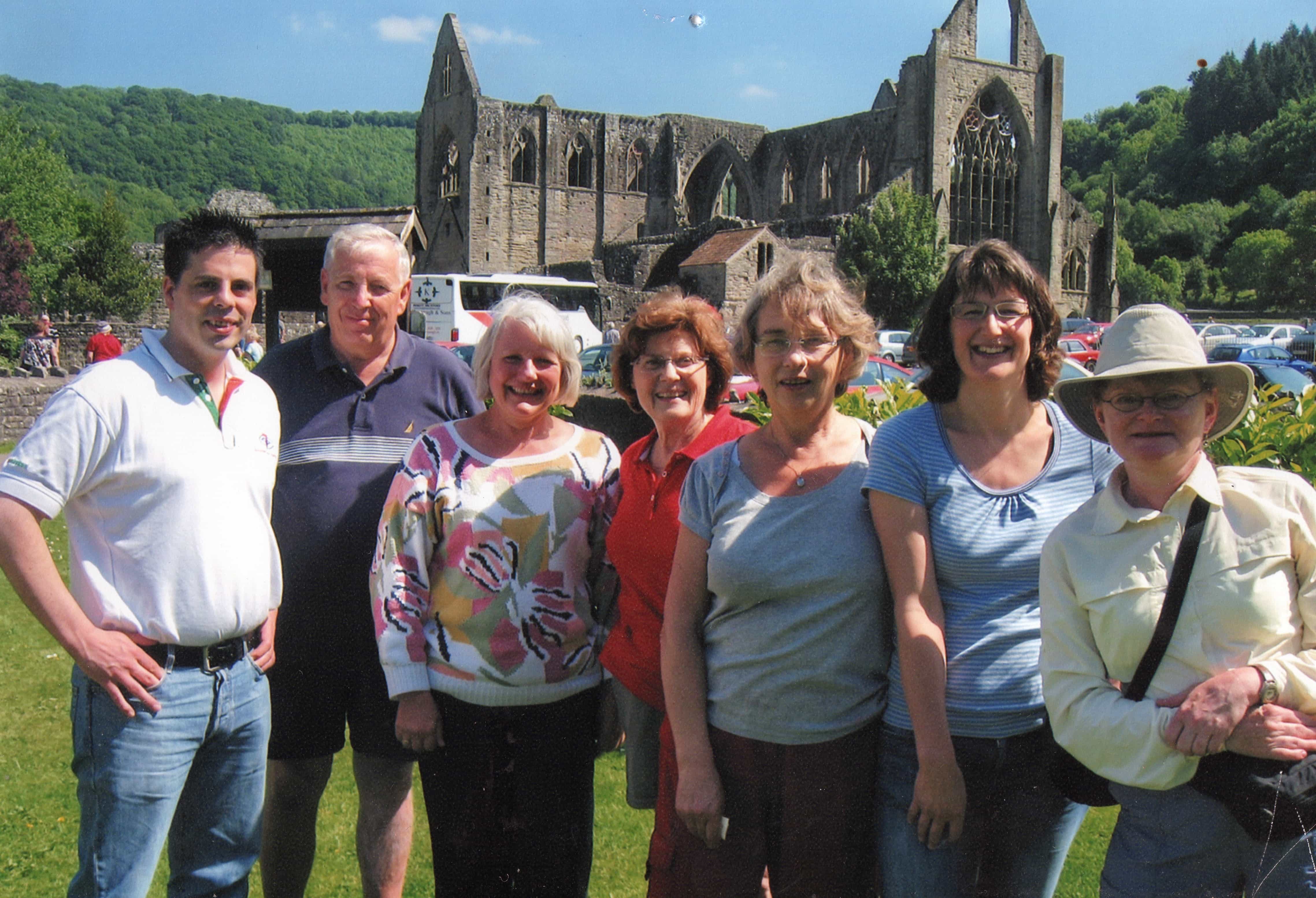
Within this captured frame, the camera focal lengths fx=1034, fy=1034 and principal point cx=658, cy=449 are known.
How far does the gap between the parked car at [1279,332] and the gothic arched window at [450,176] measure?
118 feet

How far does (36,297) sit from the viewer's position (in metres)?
41.8

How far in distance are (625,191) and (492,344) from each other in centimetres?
5287

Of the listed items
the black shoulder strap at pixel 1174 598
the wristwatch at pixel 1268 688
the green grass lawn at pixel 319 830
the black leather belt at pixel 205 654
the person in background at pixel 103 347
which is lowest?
the green grass lawn at pixel 319 830

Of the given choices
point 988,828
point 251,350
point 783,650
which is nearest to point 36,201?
point 251,350

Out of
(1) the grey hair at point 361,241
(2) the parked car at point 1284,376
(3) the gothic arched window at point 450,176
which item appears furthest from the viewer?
(3) the gothic arched window at point 450,176

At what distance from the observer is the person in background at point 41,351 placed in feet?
85.2

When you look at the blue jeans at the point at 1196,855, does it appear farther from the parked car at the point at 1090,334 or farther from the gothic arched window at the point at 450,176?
the gothic arched window at the point at 450,176

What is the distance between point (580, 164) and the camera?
176 ft

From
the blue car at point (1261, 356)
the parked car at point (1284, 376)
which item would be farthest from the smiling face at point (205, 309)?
the blue car at point (1261, 356)

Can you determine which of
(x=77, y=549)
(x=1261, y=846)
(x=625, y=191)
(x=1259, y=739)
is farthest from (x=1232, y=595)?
(x=625, y=191)

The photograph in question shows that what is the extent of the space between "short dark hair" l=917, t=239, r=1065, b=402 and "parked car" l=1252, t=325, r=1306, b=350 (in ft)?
109

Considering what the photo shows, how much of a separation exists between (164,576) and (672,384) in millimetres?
1517

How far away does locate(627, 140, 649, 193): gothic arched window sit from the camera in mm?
54406

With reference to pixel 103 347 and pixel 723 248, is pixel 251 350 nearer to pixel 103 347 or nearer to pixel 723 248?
pixel 103 347
